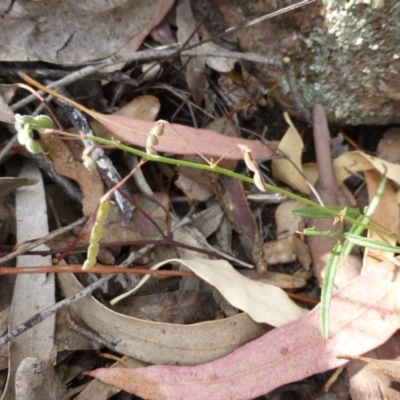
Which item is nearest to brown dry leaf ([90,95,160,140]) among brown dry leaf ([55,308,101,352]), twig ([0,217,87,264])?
twig ([0,217,87,264])

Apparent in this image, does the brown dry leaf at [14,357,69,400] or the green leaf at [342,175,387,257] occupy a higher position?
the green leaf at [342,175,387,257]

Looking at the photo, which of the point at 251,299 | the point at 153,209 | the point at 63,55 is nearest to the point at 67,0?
the point at 63,55

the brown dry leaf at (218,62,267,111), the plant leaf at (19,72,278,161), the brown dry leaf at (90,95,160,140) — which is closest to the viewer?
the plant leaf at (19,72,278,161)

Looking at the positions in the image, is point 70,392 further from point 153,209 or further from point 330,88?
point 330,88

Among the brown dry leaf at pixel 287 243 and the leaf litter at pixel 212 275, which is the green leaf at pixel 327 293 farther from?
the brown dry leaf at pixel 287 243

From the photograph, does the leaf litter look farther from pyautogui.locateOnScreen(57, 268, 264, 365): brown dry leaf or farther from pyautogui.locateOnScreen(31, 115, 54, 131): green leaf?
pyautogui.locateOnScreen(31, 115, 54, 131): green leaf

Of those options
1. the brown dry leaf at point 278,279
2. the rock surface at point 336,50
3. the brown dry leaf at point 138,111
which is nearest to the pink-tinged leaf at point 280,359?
the brown dry leaf at point 278,279

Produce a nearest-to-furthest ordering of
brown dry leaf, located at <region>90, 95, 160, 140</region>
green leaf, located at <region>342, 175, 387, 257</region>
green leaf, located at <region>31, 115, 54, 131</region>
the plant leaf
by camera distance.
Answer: green leaf, located at <region>31, 115, 54, 131</region> < green leaf, located at <region>342, 175, 387, 257</region> < the plant leaf < brown dry leaf, located at <region>90, 95, 160, 140</region>

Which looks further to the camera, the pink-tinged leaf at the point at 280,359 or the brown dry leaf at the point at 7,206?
the brown dry leaf at the point at 7,206
